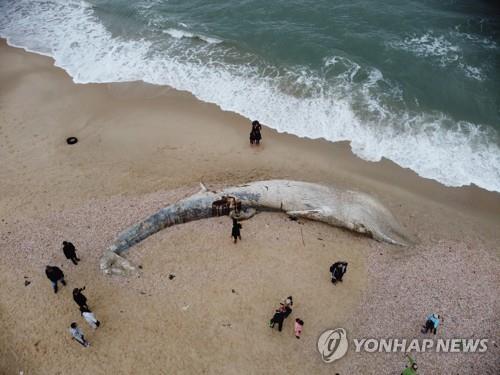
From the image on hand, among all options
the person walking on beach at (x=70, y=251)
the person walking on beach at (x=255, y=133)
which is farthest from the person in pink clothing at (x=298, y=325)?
the person walking on beach at (x=255, y=133)

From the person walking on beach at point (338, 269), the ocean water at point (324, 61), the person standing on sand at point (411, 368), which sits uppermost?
the ocean water at point (324, 61)

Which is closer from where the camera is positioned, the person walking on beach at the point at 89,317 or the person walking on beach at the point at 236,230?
the person walking on beach at the point at 89,317

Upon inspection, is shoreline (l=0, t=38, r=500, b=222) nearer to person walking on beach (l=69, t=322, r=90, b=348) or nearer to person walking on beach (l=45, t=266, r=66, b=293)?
person walking on beach (l=45, t=266, r=66, b=293)

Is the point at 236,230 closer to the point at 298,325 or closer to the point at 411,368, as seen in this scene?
the point at 298,325

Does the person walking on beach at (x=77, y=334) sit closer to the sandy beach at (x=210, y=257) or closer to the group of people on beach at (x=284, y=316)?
the sandy beach at (x=210, y=257)

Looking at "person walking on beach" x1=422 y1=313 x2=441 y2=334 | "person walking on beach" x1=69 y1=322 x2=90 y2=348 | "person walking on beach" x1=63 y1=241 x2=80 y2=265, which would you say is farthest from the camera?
"person walking on beach" x1=63 y1=241 x2=80 y2=265

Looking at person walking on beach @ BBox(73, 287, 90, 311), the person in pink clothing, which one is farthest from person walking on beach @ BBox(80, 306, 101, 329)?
the person in pink clothing

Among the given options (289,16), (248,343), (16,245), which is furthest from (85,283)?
(289,16)
